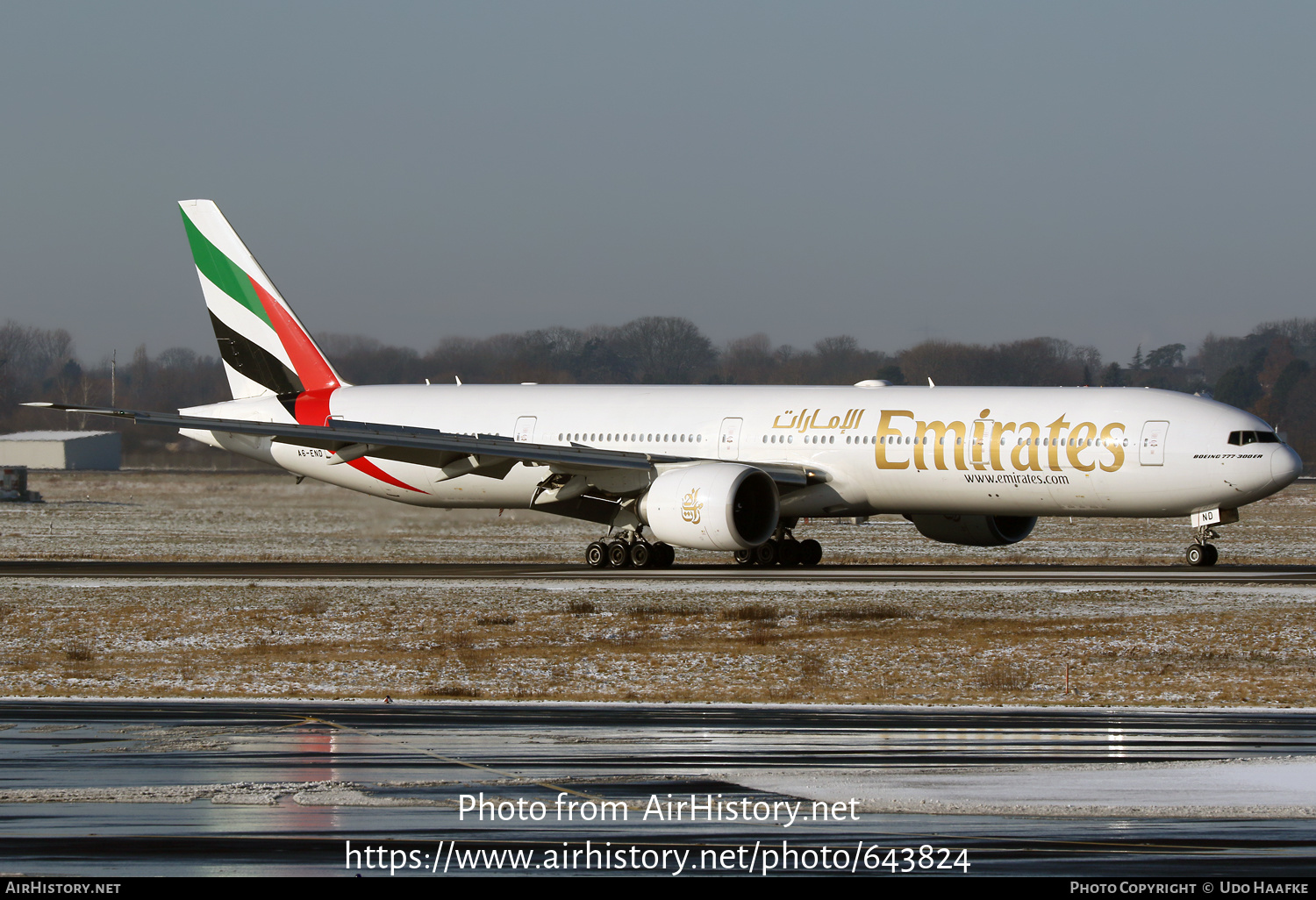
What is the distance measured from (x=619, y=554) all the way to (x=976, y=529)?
7.49 m

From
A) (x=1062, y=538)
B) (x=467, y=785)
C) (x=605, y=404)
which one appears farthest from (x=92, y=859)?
(x=1062, y=538)

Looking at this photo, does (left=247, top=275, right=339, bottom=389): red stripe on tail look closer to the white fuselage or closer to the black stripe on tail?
the black stripe on tail

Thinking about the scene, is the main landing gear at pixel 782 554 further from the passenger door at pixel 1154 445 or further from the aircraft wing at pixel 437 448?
the passenger door at pixel 1154 445

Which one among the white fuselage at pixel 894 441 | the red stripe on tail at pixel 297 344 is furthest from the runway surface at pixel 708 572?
the red stripe on tail at pixel 297 344

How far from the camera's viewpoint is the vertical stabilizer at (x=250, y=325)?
37812 millimetres

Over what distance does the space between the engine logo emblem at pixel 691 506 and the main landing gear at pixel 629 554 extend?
267cm

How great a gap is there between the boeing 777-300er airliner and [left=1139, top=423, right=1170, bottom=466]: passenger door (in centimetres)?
3

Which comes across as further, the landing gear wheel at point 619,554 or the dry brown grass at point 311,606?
the landing gear wheel at point 619,554

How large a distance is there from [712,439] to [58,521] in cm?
3075

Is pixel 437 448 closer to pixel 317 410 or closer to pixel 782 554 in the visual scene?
pixel 317 410

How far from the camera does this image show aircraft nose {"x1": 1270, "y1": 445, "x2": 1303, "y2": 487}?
2875 cm
